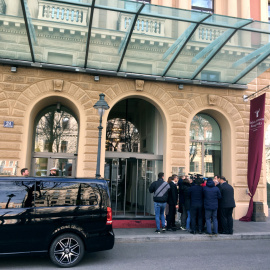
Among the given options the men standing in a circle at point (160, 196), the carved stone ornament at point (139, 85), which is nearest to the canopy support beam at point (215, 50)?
the carved stone ornament at point (139, 85)

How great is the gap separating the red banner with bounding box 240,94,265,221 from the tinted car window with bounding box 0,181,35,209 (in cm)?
955

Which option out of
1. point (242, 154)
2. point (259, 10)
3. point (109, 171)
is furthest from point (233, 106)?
point (109, 171)

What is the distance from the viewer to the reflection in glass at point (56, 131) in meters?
12.9

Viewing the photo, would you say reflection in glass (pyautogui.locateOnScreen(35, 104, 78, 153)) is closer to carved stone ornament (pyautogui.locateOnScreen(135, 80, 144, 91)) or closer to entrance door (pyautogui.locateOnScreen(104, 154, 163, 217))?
entrance door (pyautogui.locateOnScreen(104, 154, 163, 217))

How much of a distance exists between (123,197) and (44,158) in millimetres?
3988

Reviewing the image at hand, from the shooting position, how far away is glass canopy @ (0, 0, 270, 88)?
9.63 metres

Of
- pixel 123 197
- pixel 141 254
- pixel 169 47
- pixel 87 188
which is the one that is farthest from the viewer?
pixel 123 197

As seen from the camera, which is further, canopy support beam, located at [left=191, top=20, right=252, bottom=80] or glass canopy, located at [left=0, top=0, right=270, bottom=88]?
canopy support beam, located at [left=191, top=20, right=252, bottom=80]

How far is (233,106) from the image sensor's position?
13.6 m

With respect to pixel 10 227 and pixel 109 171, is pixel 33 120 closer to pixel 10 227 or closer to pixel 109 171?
pixel 109 171

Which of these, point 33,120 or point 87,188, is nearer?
point 87,188

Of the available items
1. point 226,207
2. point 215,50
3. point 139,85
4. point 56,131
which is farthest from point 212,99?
point 56,131

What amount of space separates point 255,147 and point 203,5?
7.93 meters

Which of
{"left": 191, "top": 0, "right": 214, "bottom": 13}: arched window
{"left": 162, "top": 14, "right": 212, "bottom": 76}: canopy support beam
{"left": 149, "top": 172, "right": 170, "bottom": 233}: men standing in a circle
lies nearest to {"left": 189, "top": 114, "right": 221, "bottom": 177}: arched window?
{"left": 162, "top": 14, "right": 212, "bottom": 76}: canopy support beam
